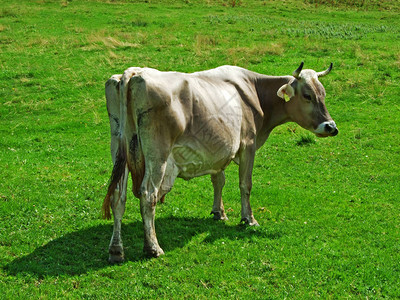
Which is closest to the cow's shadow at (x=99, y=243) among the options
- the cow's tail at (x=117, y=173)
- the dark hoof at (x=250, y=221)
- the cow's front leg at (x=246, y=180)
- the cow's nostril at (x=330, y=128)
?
the dark hoof at (x=250, y=221)

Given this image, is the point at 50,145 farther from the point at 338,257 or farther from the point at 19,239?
the point at 338,257

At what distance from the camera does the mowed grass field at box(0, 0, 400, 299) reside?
7.66 meters

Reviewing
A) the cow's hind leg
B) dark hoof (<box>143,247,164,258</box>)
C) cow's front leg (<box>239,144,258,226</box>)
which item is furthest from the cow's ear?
dark hoof (<box>143,247,164,258</box>)

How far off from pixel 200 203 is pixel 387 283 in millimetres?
4383

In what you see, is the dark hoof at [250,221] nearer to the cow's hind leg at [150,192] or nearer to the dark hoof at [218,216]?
the dark hoof at [218,216]

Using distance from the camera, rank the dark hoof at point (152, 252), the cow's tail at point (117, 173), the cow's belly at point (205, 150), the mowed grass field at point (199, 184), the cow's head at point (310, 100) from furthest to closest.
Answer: the cow's head at point (310, 100), the cow's belly at point (205, 150), the dark hoof at point (152, 252), the cow's tail at point (117, 173), the mowed grass field at point (199, 184)

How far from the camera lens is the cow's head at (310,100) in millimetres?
10172

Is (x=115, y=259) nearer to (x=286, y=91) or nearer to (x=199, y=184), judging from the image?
(x=199, y=184)

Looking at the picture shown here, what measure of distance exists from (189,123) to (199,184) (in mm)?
3990

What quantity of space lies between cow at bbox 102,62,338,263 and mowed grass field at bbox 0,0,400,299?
2.83 ft

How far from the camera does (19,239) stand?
28.1 ft

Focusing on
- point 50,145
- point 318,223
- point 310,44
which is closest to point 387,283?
point 318,223

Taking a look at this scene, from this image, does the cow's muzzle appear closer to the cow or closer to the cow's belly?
the cow

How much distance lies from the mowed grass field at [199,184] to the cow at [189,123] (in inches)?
33.9
